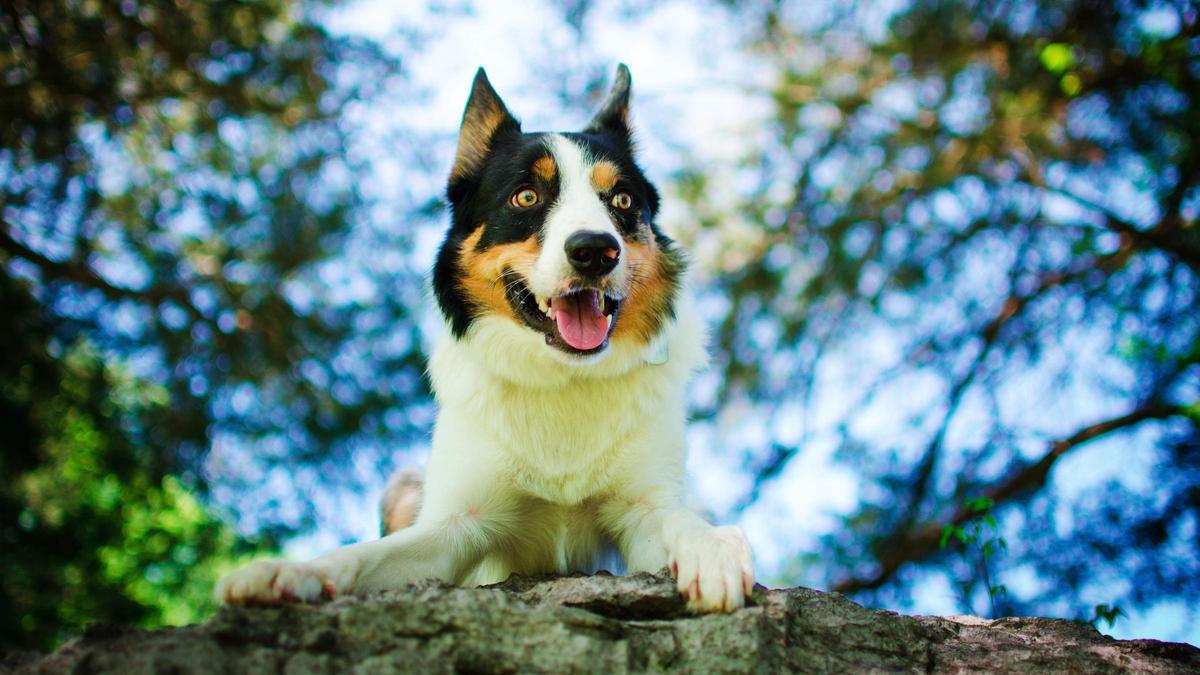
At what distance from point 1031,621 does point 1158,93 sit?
5117 mm

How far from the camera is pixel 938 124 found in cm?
764

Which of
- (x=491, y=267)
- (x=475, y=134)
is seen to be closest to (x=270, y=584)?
(x=491, y=267)

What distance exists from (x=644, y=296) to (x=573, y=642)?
166 cm

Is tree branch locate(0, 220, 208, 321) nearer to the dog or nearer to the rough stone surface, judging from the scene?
the dog

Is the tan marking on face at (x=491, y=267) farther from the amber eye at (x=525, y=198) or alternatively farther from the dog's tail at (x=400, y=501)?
the dog's tail at (x=400, y=501)

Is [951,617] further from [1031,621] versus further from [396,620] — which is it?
[396,620]

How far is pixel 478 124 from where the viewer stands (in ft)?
13.3

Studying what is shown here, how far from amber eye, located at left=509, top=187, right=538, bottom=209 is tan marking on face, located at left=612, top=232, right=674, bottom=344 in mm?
415

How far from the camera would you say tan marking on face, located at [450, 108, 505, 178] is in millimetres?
4043

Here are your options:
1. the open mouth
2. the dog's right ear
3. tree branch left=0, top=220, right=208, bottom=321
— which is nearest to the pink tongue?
the open mouth

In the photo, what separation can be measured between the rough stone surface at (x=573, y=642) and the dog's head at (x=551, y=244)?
1.02 metres

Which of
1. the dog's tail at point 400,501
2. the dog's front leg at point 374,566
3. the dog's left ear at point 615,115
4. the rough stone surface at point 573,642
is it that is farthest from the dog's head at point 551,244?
the rough stone surface at point 573,642

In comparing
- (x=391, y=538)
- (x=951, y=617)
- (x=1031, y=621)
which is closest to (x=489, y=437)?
(x=391, y=538)

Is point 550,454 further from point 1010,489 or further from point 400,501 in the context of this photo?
point 1010,489
